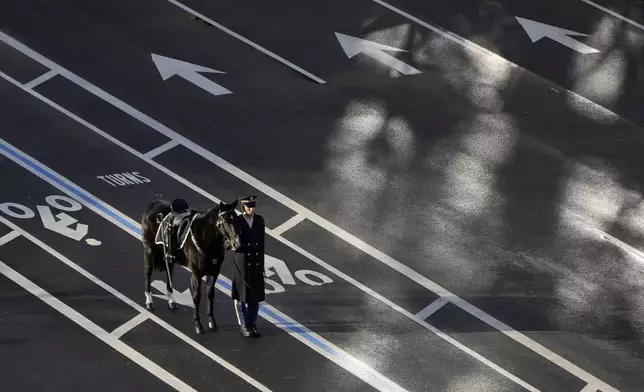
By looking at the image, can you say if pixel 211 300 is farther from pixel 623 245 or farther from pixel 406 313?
pixel 623 245

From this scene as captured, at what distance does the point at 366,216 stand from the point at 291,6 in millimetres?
8172

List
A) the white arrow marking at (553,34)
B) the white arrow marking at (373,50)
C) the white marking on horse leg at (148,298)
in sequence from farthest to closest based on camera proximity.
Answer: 1. the white arrow marking at (553,34)
2. the white arrow marking at (373,50)
3. the white marking on horse leg at (148,298)

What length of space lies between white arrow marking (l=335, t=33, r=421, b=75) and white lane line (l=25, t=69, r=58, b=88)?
20.2ft

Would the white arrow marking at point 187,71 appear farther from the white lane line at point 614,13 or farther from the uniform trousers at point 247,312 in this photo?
the white lane line at point 614,13

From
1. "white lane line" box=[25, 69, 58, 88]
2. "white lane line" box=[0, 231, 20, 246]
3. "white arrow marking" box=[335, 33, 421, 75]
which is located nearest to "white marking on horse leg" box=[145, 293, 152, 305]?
"white lane line" box=[0, 231, 20, 246]

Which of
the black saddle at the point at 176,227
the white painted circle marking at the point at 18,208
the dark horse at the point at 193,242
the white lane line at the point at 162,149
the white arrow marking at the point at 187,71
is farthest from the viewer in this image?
the white arrow marking at the point at 187,71

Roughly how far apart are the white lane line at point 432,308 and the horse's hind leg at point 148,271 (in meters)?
4.07

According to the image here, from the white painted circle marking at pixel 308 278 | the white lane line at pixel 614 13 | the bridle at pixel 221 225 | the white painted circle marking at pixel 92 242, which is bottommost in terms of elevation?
the white painted circle marking at pixel 92 242

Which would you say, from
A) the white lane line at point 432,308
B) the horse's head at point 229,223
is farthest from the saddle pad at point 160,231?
the white lane line at point 432,308

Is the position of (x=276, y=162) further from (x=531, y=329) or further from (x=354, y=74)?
(x=531, y=329)

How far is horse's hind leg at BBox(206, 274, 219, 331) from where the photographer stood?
17578mm

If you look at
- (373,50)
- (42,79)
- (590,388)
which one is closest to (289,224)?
(590,388)

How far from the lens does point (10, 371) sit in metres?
16.8

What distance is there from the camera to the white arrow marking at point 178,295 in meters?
18.6
